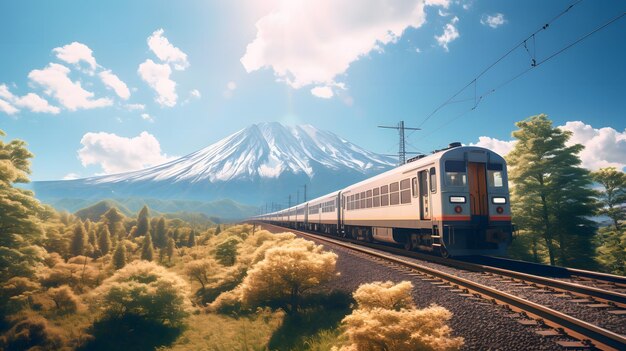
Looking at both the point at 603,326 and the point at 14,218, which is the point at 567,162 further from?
the point at 14,218

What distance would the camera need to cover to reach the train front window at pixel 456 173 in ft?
38.9

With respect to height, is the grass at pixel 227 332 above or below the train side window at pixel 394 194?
below

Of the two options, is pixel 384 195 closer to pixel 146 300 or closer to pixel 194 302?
pixel 146 300

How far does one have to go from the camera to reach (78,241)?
3859 cm

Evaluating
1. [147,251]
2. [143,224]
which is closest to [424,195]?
[147,251]

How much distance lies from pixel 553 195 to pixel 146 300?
1071 inches

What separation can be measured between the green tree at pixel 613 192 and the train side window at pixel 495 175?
20.4 m

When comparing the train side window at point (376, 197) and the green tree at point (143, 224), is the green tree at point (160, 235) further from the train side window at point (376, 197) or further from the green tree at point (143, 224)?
the train side window at point (376, 197)

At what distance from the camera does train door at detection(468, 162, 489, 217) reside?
477 inches

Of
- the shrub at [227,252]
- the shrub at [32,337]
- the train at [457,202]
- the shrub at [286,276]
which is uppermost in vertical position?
the train at [457,202]

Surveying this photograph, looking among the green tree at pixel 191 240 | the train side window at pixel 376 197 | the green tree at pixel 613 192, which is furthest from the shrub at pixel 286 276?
the green tree at pixel 191 240

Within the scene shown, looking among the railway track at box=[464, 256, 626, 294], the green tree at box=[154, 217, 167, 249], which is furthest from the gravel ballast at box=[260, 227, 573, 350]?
the green tree at box=[154, 217, 167, 249]

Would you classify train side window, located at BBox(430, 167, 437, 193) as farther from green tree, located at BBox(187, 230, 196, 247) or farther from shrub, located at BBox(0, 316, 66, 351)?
green tree, located at BBox(187, 230, 196, 247)

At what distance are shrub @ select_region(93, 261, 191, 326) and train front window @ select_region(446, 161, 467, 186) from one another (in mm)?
15039
